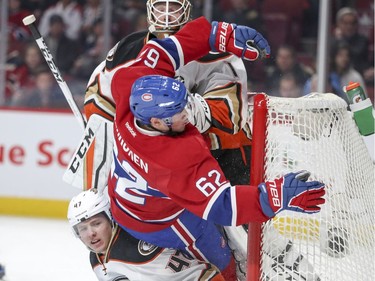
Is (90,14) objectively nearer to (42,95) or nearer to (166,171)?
(42,95)

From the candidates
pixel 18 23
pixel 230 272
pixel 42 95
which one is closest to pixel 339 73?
pixel 42 95

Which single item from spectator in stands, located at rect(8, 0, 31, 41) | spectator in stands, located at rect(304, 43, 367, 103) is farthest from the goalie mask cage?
spectator in stands, located at rect(8, 0, 31, 41)

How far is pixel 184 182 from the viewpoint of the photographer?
8.47 ft

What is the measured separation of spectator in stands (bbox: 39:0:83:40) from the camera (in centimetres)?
638

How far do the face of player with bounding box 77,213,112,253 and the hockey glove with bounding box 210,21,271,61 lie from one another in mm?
648

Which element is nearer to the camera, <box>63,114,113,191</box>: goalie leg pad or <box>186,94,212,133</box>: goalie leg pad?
<box>186,94,212,133</box>: goalie leg pad

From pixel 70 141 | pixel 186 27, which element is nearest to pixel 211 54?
pixel 186 27

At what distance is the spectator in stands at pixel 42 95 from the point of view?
5.97 metres

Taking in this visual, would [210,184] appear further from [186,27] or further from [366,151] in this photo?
[366,151]

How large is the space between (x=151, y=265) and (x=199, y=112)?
47 cm

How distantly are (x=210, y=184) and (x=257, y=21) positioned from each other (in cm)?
350

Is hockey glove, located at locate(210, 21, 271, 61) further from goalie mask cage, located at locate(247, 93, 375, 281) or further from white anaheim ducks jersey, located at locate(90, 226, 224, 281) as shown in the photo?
white anaheim ducks jersey, located at locate(90, 226, 224, 281)

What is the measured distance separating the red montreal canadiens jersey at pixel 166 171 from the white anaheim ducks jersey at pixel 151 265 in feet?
0.25

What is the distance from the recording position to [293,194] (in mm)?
2529
